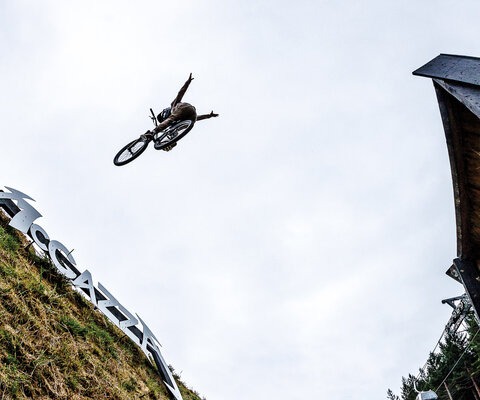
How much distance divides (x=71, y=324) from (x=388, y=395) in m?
40.7

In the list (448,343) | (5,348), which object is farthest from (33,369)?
(448,343)

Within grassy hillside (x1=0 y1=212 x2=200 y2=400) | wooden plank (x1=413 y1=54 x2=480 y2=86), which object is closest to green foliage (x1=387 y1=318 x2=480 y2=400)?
grassy hillside (x1=0 y1=212 x2=200 y2=400)

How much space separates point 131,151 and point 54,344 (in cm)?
556

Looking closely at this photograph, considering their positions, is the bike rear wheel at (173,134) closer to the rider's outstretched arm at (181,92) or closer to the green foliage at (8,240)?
the rider's outstretched arm at (181,92)

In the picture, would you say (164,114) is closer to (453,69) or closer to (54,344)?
(54,344)

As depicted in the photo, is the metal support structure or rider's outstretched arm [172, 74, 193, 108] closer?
the metal support structure

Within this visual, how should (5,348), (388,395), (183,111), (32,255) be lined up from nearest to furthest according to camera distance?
(5,348), (32,255), (183,111), (388,395)

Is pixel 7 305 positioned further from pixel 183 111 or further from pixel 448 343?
pixel 448 343

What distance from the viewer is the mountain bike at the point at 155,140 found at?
867cm

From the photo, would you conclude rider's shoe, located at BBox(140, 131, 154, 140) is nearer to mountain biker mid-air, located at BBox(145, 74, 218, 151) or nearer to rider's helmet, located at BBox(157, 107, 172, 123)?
mountain biker mid-air, located at BBox(145, 74, 218, 151)

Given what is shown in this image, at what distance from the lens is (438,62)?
2.51 m

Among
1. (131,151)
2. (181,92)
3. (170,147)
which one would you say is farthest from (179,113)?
(131,151)

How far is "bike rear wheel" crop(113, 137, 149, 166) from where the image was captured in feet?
31.5

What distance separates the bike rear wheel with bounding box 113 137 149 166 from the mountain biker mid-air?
23.9 inches
